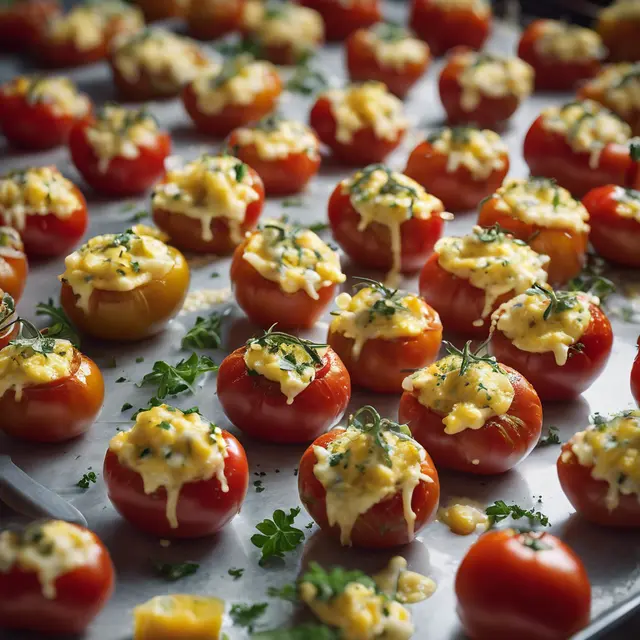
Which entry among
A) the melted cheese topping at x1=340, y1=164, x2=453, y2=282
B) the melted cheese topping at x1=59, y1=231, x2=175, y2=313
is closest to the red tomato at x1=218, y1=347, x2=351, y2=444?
the melted cheese topping at x1=59, y1=231, x2=175, y2=313

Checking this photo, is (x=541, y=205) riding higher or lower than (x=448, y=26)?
higher

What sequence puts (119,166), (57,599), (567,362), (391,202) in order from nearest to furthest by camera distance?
(57,599) → (567,362) → (391,202) → (119,166)

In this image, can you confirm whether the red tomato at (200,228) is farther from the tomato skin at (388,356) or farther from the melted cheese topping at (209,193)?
the tomato skin at (388,356)

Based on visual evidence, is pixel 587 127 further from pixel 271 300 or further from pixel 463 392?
pixel 463 392

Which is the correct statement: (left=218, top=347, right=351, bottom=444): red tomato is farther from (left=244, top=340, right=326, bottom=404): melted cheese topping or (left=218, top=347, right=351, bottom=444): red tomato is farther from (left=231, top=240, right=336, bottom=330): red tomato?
(left=231, top=240, right=336, bottom=330): red tomato

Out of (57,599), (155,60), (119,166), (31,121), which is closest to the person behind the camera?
(57,599)

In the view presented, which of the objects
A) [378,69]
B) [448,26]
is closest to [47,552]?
[378,69]

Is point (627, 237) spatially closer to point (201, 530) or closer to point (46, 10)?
point (201, 530)

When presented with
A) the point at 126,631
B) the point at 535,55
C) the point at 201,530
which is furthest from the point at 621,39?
the point at 126,631
